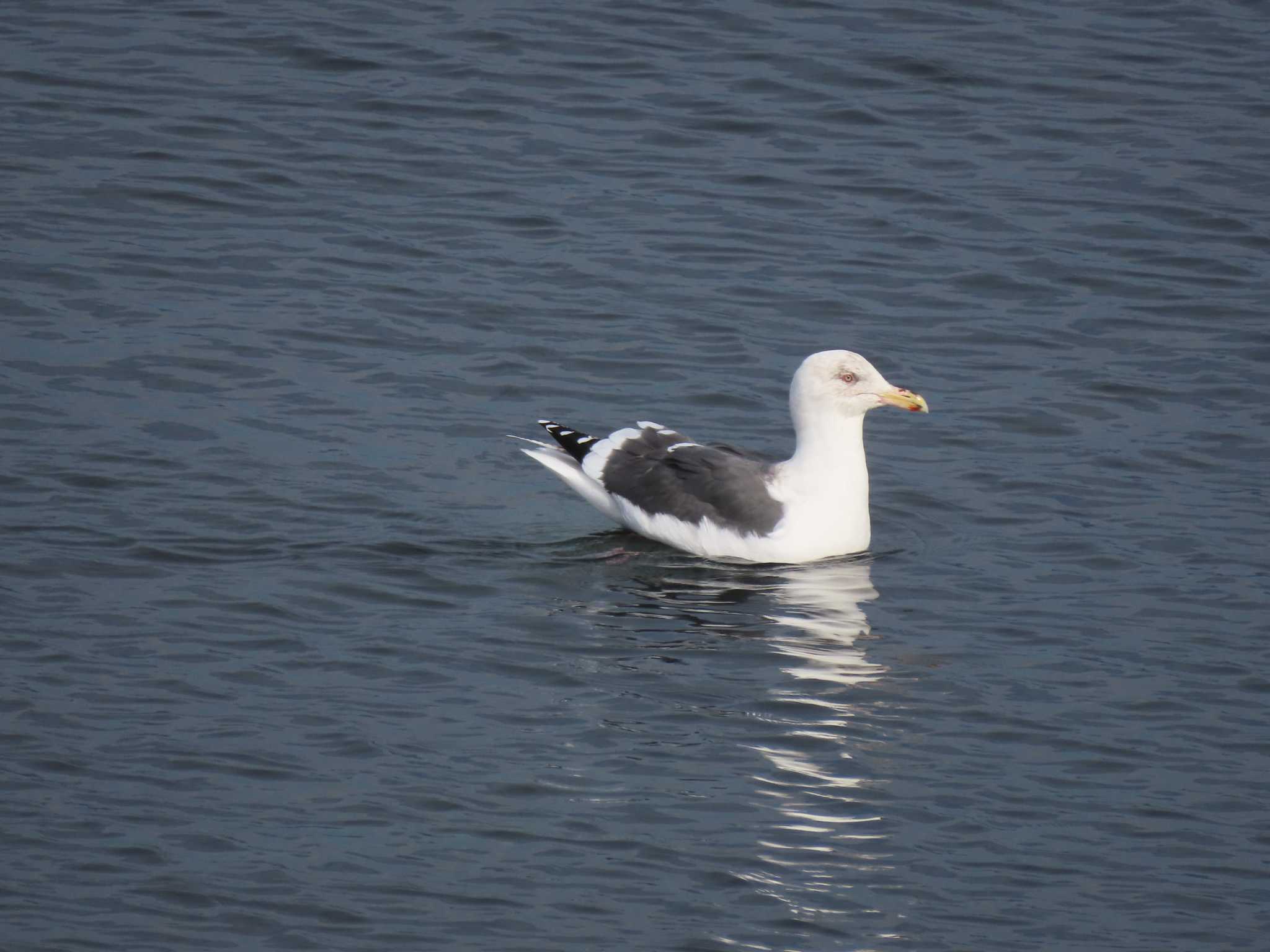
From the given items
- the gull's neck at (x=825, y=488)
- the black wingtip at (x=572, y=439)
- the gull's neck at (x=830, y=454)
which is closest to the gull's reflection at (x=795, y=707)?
the gull's neck at (x=825, y=488)

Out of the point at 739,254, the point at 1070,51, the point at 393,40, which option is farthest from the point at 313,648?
the point at 1070,51

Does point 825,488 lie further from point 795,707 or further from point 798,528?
point 795,707

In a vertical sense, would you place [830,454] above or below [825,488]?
above

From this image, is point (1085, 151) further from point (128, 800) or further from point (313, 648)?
point (128, 800)

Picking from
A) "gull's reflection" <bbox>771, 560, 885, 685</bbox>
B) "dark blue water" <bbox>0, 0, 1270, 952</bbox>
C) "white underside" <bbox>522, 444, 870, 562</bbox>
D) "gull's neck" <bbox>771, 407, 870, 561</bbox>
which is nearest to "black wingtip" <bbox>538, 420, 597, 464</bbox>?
"dark blue water" <bbox>0, 0, 1270, 952</bbox>

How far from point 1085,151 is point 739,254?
4218 millimetres

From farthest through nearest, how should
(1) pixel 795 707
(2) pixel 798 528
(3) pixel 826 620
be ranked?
(2) pixel 798 528 → (3) pixel 826 620 → (1) pixel 795 707

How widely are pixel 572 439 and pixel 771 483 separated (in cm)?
140

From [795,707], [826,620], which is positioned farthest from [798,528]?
[795,707]

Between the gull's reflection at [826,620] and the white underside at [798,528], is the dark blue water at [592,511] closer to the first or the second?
the gull's reflection at [826,620]

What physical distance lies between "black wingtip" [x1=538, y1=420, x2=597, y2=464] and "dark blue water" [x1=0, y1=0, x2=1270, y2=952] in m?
0.46

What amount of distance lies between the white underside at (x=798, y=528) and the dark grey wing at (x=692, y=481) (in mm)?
50

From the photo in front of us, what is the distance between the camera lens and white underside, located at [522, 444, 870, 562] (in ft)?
37.8

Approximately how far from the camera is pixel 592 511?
1277 cm
